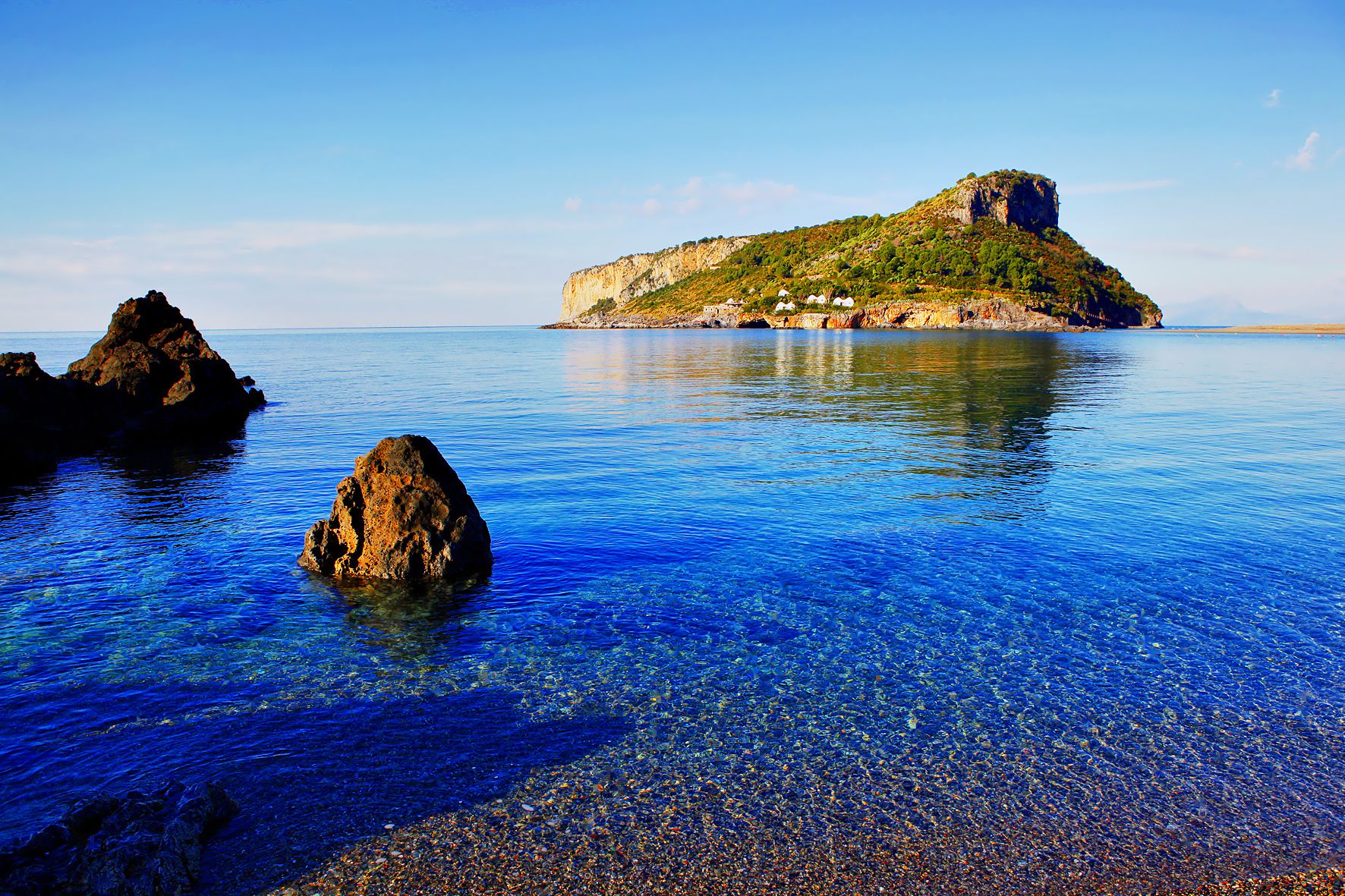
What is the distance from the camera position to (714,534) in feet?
60.0

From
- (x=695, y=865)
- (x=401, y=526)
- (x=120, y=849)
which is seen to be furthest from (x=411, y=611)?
(x=695, y=865)

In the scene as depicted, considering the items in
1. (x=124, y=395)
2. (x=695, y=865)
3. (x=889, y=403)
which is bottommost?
(x=695, y=865)

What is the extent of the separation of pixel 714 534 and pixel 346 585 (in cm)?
820

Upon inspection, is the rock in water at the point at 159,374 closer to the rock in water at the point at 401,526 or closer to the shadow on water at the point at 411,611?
the rock in water at the point at 401,526

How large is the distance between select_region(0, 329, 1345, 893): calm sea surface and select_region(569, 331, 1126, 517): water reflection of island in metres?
0.76

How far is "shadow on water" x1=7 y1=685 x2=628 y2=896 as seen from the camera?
7543 millimetres

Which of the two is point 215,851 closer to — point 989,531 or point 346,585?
point 346,585

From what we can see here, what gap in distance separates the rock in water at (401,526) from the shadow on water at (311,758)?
5099mm

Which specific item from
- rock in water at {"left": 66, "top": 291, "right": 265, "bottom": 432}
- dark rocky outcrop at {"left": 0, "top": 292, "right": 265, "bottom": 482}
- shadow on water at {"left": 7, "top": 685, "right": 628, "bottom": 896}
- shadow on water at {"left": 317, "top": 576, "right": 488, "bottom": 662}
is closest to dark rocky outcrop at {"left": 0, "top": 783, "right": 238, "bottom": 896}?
shadow on water at {"left": 7, "top": 685, "right": 628, "bottom": 896}

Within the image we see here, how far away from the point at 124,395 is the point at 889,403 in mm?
39315

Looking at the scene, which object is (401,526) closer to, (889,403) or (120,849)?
(120,849)

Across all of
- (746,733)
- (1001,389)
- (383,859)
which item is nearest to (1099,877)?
(746,733)

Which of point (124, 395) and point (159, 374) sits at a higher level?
point (159, 374)

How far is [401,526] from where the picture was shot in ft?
51.1
